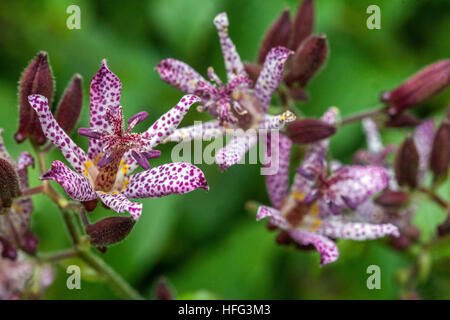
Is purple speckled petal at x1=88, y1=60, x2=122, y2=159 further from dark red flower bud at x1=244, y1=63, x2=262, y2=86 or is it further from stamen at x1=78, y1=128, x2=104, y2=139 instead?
dark red flower bud at x1=244, y1=63, x2=262, y2=86

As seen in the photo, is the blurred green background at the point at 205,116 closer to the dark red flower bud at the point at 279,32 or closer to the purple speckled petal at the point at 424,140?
the purple speckled petal at the point at 424,140

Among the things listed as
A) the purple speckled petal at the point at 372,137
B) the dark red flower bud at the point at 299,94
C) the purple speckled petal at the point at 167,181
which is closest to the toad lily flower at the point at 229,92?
the dark red flower bud at the point at 299,94

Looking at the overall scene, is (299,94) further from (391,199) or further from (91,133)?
(91,133)

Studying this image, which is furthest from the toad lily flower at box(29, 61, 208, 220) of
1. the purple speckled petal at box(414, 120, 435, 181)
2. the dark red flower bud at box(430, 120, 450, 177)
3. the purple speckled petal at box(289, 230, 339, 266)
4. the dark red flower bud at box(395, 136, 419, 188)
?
the purple speckled petal at box(414, 120, 435, 181)

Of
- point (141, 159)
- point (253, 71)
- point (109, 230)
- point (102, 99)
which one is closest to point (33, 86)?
point (102, 99)

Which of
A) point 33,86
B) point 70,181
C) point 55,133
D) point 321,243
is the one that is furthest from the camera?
point 321,243

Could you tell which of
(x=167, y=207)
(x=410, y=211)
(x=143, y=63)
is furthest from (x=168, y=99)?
(x=410, y=211)

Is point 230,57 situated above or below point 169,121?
above
